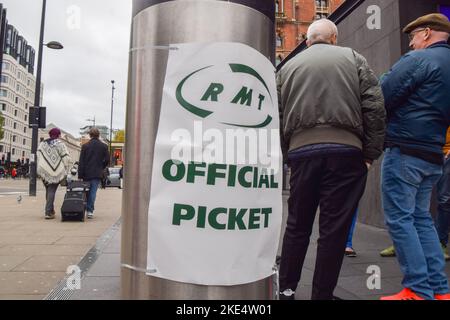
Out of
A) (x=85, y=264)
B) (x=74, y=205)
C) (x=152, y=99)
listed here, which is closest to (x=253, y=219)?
(x=152, y=99)

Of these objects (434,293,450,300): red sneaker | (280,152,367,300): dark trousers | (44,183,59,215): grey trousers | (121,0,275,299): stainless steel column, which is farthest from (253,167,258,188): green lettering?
(44,183,59,215): grey trousers

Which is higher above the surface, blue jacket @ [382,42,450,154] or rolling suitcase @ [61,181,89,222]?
blue jacket @ [382,42,450,154]

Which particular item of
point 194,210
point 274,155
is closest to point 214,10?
point 274,155

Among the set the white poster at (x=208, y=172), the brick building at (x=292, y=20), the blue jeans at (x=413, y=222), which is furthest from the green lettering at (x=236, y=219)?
the brick building at (x=292, y=20)

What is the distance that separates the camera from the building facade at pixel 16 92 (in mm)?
93000

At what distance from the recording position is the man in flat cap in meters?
2.71

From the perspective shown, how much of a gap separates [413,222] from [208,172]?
6.11ft

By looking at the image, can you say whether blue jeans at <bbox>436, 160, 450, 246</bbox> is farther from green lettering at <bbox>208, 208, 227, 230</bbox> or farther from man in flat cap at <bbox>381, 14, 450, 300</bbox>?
green lettering at <bbox>208, 208, 227, 230</bbox>

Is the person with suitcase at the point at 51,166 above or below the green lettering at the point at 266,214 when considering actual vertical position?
above

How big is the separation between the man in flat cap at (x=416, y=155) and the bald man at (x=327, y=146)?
349 millimetres

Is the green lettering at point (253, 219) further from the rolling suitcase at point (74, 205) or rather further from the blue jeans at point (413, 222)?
the rolling suitcase at point (74, 205)

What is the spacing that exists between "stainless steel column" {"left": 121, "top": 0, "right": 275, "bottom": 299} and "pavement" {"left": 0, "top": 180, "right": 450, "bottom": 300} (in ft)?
4.74

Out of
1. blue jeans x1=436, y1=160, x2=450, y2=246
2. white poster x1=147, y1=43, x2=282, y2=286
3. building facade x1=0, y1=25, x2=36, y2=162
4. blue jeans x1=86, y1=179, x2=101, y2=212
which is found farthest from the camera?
building facade x1=0, y1=25, x2=36, y2=162

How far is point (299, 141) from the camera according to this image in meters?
2.63
